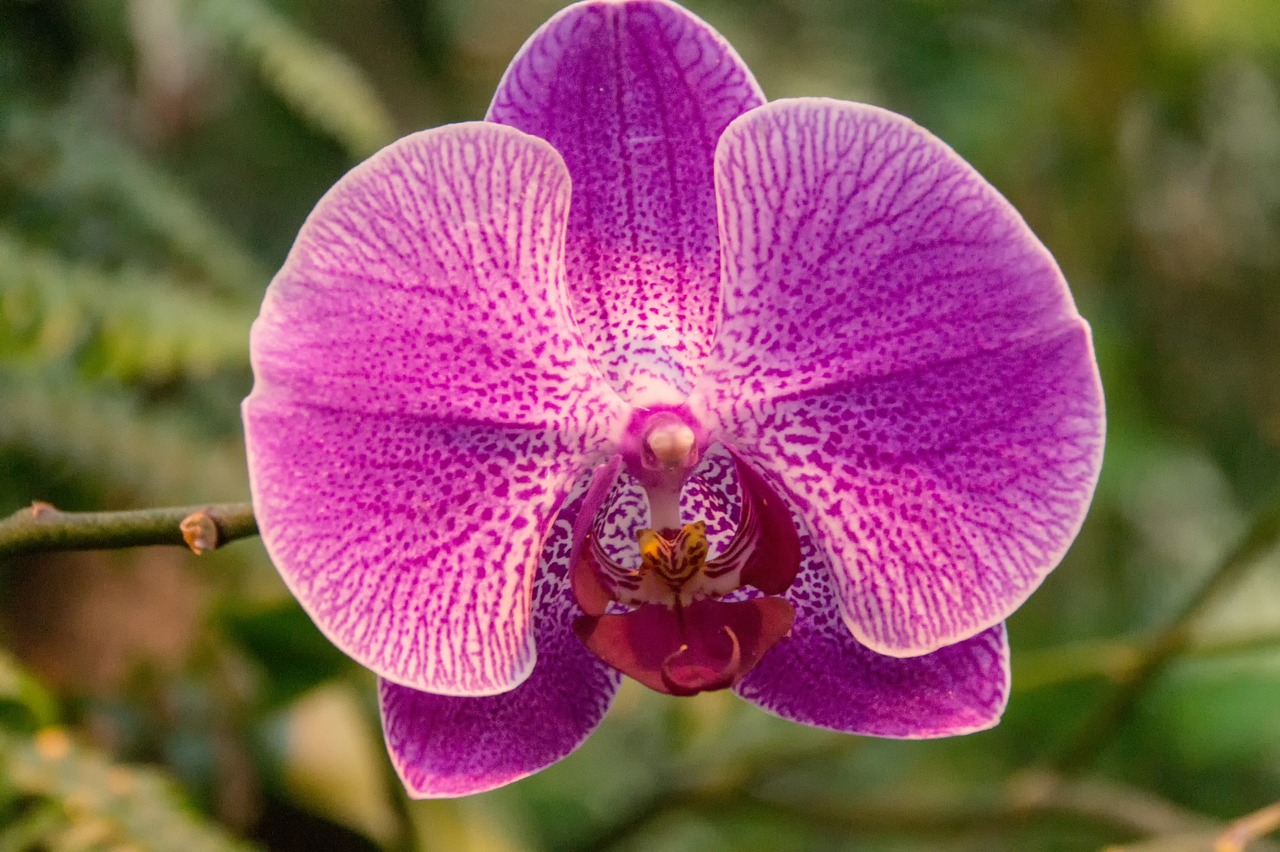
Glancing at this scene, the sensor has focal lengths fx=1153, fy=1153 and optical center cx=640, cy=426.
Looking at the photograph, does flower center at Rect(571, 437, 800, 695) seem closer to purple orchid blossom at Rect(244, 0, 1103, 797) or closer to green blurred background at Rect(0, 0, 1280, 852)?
purple orchid blossom at Rect(244, 0, 1103, 797)

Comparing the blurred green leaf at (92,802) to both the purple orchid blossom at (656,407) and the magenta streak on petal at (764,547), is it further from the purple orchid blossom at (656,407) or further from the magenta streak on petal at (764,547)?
the magenta streak on petal at (764,547)

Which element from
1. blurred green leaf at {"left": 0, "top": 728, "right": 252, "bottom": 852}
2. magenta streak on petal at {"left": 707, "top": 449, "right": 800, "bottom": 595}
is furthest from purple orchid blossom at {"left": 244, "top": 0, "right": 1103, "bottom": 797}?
blurred green leaf at {"left": 0, "top": 728, "right": 252, "bottom": 852}

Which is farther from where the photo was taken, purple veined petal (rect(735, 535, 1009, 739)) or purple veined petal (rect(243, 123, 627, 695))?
purple veined petal (rect(735, 535, 1009, 739))

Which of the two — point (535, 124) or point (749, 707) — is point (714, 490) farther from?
point (749, 707)

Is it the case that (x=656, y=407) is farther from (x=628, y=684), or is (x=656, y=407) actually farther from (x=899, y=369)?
(x=628, y=684)

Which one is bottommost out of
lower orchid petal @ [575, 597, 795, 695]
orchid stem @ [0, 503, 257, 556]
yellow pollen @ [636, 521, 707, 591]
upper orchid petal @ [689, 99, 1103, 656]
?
lower orchid petal @ [575, 597, 795, 695]
